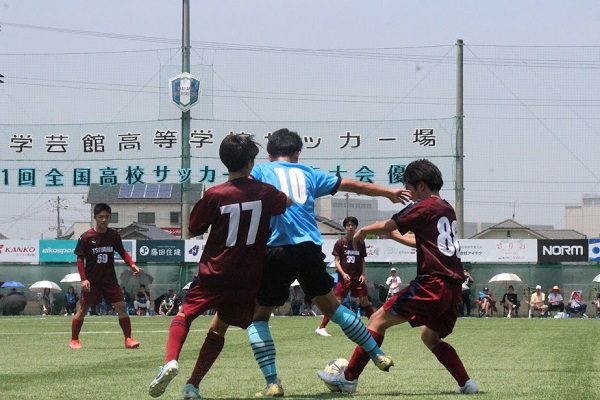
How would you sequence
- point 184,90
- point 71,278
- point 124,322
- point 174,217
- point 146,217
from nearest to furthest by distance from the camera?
1. point 124,322
2. point 184,90
3. point 71,278
4. point 146,217
5. point 174,217

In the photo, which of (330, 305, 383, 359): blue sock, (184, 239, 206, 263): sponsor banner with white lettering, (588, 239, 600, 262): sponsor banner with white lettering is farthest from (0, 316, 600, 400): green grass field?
(184, 239, 206, 263): sponsor banner with white lettering

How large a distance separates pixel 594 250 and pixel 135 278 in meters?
18.1

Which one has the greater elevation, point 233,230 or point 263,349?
point 233,230

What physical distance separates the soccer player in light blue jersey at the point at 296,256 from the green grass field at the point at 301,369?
0.39 metres

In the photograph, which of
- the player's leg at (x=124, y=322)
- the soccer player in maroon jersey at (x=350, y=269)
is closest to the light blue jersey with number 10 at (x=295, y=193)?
the player's leg at (x=124, y=322)

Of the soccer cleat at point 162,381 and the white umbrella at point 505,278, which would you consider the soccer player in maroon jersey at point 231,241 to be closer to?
the soccer cleat at point 162,381

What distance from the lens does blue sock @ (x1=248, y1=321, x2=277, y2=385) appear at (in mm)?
7605

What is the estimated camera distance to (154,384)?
21.8ft

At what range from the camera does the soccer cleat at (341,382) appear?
7.76 meters

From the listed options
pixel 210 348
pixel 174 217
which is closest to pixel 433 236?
pixel 210 348

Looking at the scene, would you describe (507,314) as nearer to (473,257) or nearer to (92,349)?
(473,257)

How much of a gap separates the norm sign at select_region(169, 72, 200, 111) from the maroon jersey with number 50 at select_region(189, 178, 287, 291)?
3311 cm

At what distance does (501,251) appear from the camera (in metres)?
41.2

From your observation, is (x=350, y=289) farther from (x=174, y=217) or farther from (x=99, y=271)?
(x=174, y=217)
